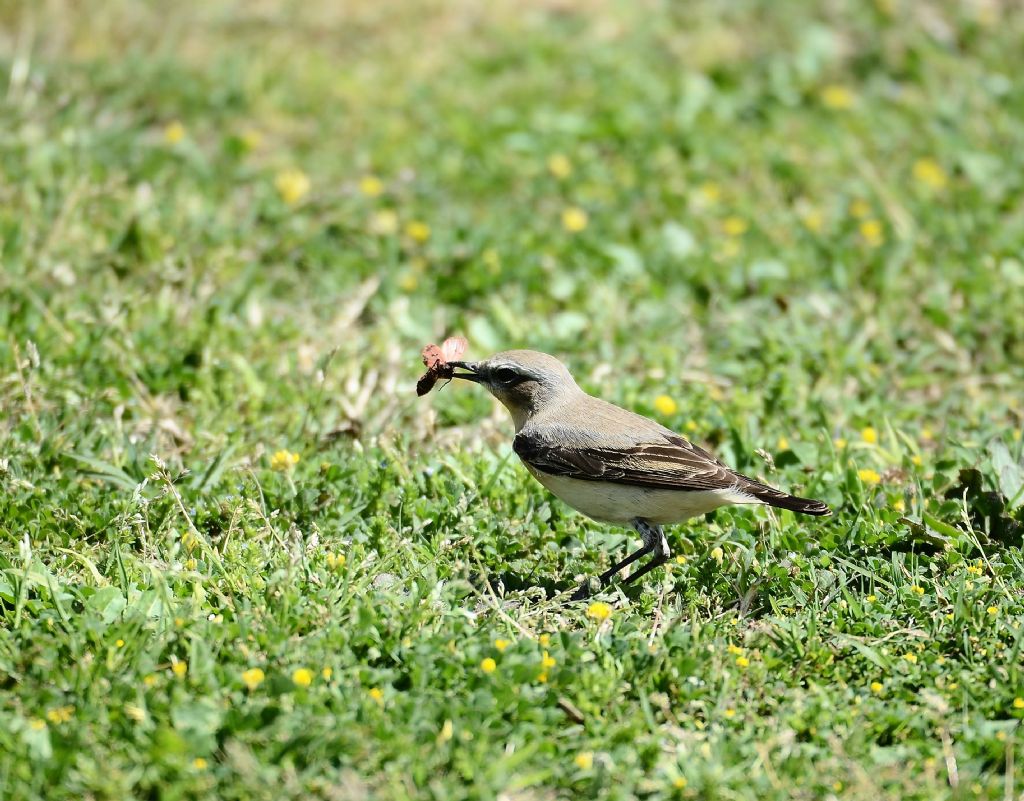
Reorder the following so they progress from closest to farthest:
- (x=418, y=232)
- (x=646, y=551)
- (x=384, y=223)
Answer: (x=646, y=551)
(x=418, y=232)
(x=384, y=223)

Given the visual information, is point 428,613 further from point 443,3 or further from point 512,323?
point 443,3

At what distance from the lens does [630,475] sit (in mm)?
5664

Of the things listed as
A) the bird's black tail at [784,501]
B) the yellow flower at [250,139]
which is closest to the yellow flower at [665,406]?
the bird's black tail at [784,501]

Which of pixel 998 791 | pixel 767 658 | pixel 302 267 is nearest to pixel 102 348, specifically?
pixel 302 267

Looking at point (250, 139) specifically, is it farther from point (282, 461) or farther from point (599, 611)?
point (599, 611)

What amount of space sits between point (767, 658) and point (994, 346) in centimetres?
398

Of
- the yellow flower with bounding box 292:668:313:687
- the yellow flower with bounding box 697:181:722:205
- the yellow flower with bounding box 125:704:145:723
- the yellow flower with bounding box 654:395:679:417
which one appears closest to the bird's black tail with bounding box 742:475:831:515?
the yellow flower with bounding box 654:395:679:417

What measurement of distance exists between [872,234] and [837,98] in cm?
216

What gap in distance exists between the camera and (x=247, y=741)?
4.19 m

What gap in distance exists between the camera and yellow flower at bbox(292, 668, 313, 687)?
4.39 meters

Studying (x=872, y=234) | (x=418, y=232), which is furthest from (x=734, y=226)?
(x=418, y=232)

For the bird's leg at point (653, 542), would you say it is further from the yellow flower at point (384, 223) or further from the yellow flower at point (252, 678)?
the yellow flower at point (384, 223)

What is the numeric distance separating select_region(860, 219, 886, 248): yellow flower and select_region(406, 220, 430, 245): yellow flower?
3045 millimetres

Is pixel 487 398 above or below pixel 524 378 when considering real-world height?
below
